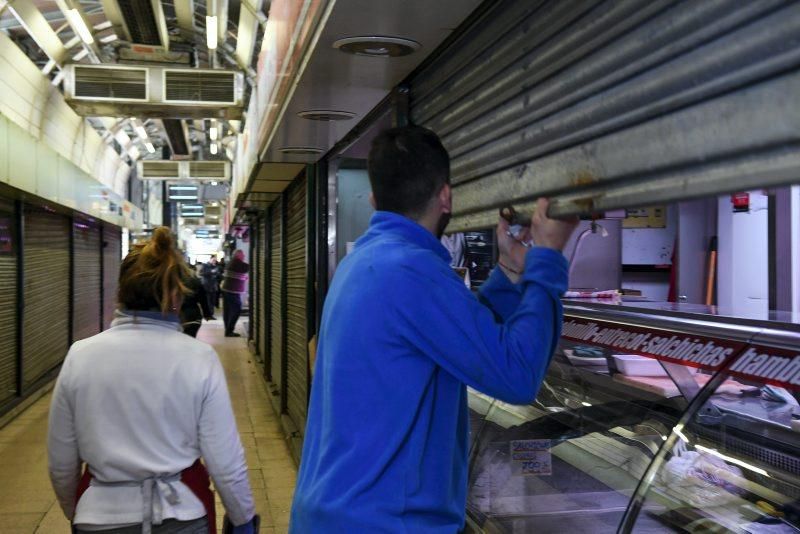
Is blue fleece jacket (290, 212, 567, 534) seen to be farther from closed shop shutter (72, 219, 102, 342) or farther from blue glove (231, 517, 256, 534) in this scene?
closed shop shutter (72, 219, 102, 342)

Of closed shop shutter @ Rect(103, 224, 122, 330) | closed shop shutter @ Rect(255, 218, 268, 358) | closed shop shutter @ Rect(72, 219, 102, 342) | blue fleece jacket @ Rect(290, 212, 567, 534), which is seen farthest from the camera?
closed shop shutter @ Rect(103, 224, 122, 330)

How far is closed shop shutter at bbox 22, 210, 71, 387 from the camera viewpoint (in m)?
9.44

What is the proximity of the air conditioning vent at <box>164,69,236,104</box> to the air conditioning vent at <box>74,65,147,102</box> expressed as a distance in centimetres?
33

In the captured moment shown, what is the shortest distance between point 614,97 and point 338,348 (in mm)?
802

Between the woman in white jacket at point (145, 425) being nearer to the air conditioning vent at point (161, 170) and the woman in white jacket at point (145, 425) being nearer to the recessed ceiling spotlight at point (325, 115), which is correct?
the recessed ceiling spotlight at point (325, 115)

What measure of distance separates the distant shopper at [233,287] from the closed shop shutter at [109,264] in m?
2.39

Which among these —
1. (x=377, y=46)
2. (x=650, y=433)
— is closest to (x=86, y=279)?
(x=377, y=46)

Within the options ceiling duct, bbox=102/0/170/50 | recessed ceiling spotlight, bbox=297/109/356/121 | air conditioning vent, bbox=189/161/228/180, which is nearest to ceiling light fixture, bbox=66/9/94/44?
ceiling duct, bbox=102/0/170/50

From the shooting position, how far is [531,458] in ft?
9.82

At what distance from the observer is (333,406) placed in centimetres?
168

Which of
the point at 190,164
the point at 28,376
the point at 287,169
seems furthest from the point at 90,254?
the point at 287,169

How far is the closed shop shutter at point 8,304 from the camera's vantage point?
833 centimetres

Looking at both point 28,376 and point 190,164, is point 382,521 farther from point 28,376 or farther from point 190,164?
point 190,164

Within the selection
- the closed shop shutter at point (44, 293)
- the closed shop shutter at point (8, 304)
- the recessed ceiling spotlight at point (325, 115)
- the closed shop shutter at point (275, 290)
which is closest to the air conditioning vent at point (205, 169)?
the closed shop shutter at point (44, 293)
